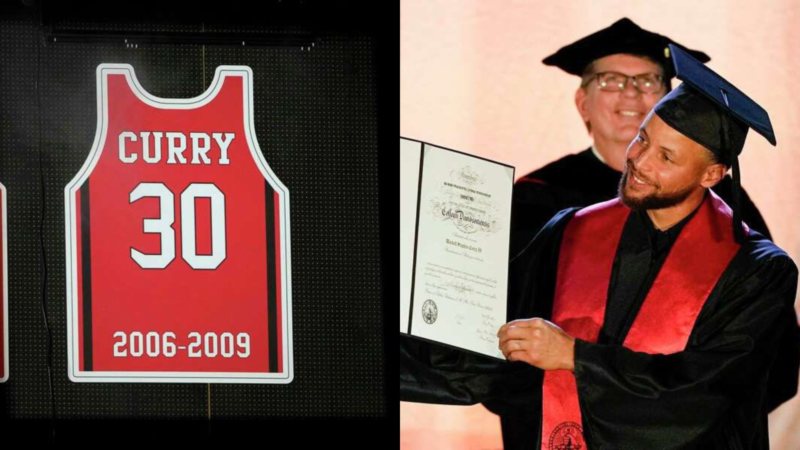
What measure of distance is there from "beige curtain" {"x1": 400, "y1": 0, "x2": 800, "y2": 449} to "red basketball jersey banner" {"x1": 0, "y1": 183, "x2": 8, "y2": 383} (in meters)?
1.23

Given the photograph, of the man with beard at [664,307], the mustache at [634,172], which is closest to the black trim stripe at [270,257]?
the man with beard at [664,307]

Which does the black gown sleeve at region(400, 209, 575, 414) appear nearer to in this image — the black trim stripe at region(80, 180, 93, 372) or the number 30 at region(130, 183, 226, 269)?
the number 30 at region(130, 183, 226, 269)

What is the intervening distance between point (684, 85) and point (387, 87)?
0.88 m

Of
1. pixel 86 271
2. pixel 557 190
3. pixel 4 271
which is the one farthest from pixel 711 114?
pixel 4 271

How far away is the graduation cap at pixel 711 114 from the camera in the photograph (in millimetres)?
2885

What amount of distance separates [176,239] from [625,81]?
56.1 inches

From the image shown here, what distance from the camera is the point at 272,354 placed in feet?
10.6

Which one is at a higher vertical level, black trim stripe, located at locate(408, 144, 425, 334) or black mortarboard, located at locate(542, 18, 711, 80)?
black mortarboard, located at locate(542, 18, 711, 80)

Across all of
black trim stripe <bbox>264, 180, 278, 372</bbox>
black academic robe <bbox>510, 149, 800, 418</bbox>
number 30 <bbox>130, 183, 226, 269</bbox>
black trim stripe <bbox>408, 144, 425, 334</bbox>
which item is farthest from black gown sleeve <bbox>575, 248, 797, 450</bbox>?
number 30 <bbox>130, 183, 226, 269</bbox>

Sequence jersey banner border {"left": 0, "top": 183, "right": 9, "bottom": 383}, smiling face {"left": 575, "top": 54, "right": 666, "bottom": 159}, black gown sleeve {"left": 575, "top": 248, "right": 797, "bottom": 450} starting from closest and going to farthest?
black gown sleeve {"left": 575, "top": 248, "right": 797, "bottom": 450} < smiling face {"left": 575, "top": 54, "right": 666, "bottom": 159} < jersey banner border {"left": 0, "top": 183, "right": 9, "bottom": 383}

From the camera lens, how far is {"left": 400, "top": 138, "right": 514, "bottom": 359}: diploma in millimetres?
3051

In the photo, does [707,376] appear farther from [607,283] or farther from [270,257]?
[270,257]

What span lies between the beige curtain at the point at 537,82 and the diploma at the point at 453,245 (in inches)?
2.5

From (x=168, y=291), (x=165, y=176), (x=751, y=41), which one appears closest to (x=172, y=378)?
(x=168, y=291)
